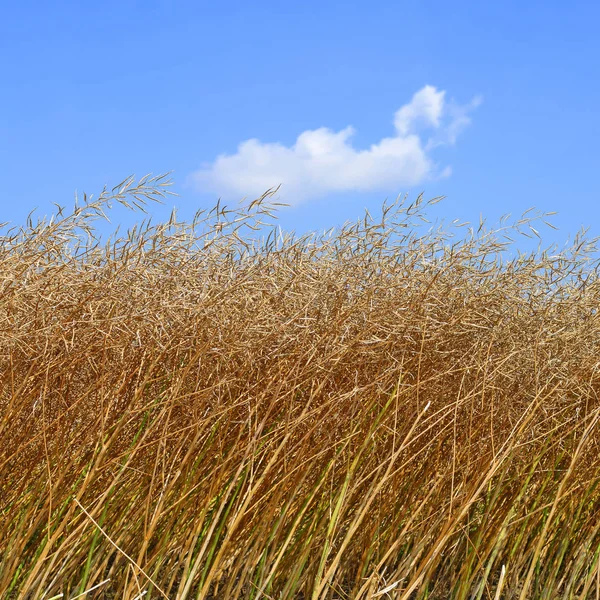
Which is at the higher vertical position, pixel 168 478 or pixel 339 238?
pixel 339 238

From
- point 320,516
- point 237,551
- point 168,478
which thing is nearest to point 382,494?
point 320,516

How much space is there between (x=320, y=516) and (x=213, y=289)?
3.51ft

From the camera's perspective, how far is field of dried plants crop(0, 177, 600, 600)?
2.82 metres

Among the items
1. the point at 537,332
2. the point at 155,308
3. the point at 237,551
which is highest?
the point at 537,332

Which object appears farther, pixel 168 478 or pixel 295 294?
pixel 295 294

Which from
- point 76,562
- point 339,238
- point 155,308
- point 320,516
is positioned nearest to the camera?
point 76,562

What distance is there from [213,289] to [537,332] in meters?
1.55

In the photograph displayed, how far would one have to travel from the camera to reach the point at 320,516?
9.95ft

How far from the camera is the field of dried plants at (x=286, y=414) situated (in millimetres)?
2822

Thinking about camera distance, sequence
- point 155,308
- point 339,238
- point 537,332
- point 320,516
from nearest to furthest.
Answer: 1. point 320,516
2. point 155,308
3. point 537,332
4. point 339,238

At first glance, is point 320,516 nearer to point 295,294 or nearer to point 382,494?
point 382,494

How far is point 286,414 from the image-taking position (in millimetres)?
2959

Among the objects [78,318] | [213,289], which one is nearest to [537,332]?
[213,289]

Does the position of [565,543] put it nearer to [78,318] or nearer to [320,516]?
[320,516]
